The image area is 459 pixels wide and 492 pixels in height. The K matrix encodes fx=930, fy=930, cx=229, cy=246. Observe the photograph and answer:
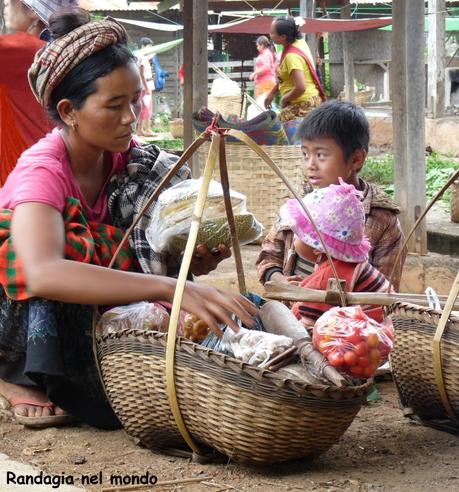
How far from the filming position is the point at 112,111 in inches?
119

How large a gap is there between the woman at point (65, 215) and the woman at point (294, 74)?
519 cm

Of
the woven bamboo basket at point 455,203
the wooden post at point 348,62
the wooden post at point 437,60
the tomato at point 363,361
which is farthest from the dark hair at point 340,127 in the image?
the wooden post at point 348,62

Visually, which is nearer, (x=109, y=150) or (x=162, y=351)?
(x=162, y=351)

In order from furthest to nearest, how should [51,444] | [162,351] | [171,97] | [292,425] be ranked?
[171,97] < [51,444] < [162,351] < [292,425]

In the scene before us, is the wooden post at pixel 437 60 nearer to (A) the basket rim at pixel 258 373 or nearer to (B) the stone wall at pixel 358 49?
(B) the stone wall at pixel 358 49

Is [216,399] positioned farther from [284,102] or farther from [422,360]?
[284,102]

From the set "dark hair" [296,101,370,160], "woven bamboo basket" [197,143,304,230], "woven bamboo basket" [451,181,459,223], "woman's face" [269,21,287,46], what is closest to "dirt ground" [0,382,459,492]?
"dark hair" [296,101,370,160]

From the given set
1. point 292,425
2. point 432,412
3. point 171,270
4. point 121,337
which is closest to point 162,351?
point 121,337

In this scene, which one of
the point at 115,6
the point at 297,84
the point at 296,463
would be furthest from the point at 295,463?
the point at 115,6

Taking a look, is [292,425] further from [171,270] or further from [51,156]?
[51,156]

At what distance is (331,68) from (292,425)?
532 inches

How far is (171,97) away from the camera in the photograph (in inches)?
935

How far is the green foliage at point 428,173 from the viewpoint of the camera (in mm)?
8748

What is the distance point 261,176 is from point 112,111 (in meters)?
3.31
